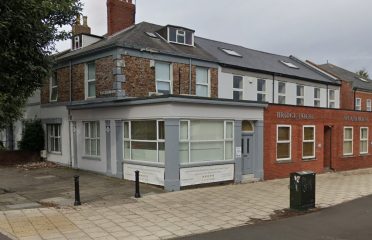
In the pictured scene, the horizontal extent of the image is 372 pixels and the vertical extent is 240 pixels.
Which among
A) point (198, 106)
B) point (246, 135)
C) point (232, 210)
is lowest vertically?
point (232, 210)

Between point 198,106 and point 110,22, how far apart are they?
33.6ft

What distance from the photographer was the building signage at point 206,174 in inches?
595

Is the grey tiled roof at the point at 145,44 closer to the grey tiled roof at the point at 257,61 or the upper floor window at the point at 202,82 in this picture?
the upper floor window at the point at 202,82

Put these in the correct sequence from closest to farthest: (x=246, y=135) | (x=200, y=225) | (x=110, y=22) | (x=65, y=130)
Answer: (x=200, y=225) → (x=246, y=135) → (x=65, y=130) → (x=110, y=22)

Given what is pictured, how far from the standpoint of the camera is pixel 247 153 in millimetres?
17938

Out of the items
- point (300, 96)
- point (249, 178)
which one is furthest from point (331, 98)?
point (249, 178)

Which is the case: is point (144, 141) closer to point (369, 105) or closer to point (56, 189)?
point (56, 189)

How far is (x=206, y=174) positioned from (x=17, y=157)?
1257 centimetres

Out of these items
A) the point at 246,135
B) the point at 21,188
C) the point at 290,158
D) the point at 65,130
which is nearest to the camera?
the point at 21,188

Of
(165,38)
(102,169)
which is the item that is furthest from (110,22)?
(102,169)

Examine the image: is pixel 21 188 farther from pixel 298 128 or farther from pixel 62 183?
pixel 298 128

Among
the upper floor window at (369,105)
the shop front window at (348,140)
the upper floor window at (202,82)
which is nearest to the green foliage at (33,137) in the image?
the upper floor window at (202,82)

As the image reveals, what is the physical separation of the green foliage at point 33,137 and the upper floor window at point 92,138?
5.47 metres

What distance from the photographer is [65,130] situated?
2161cm
